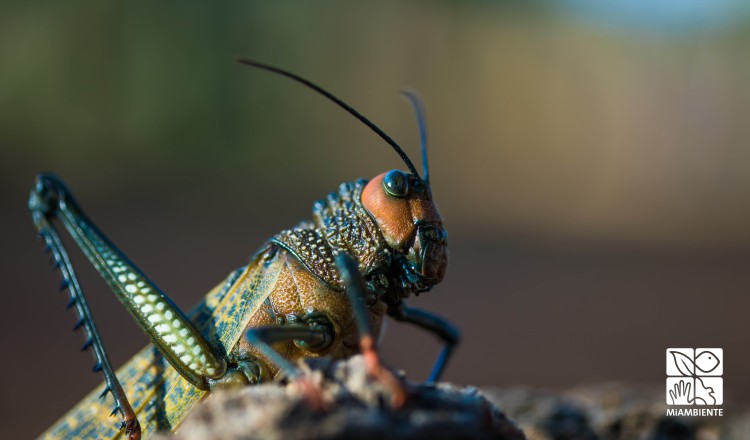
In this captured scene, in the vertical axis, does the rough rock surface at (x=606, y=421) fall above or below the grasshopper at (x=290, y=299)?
above

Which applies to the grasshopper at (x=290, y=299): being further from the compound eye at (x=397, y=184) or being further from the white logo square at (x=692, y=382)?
the white logo square at (x=692, y=382)

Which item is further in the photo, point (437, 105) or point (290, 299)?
point (437, 105)

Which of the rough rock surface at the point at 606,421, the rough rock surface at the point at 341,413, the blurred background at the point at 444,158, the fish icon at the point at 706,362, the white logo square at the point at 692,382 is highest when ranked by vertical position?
the blurred background at the point at 444,158

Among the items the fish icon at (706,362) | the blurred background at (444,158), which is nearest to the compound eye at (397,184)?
the fish icon at (706,362)

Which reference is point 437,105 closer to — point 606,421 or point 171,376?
point 606,421

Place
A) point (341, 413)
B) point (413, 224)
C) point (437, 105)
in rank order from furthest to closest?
point (437, 105), point (413, 224), point (341, 413)

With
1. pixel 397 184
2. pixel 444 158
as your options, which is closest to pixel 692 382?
pixel 397 184

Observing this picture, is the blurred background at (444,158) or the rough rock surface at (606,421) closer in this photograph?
the rough rock surface at (606,421)
